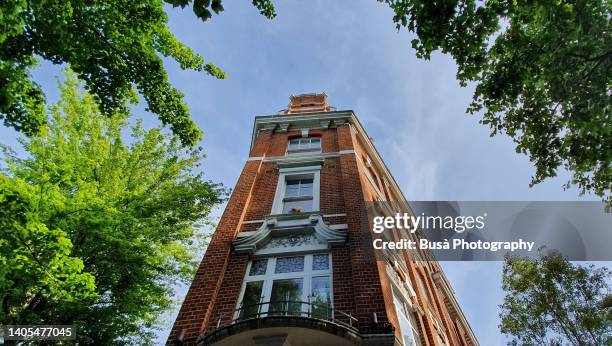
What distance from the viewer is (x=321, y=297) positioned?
9.14 m

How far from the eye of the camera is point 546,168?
10492 millimetres

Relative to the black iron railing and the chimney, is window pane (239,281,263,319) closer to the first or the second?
the black iron railing

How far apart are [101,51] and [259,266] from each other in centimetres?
625

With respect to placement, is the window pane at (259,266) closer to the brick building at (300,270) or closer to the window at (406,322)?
the brick building at (300,270)

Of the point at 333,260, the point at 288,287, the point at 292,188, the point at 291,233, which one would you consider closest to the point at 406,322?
the point at 333,260

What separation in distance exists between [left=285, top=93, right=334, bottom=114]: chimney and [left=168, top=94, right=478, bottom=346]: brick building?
211 inches

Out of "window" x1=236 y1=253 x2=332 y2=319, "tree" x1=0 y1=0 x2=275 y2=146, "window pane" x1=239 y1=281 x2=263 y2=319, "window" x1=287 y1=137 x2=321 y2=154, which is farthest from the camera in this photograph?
"window" x1=287 y1=137 x2=321 y2=154

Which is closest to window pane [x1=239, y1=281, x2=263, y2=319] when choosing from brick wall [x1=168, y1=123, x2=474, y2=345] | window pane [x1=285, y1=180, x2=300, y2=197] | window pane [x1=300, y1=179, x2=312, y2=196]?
brick wall [x1=168, y1=123, x2=474, y2=345]

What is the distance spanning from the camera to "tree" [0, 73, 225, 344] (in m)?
8.17

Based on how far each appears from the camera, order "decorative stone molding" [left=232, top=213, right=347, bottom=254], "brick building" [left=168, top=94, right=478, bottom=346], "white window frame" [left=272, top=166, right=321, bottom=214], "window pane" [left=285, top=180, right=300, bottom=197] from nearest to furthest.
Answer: "brick building" [left=168, top=94, right=478, bottom=346] → "decorative stone molding" [left=232, top=213, right=347, bottom=254] → "white window frame" [left=272, top=166, right=321, bottom=214] → "window pane" [left=285, top=180, right=300, bottom=197]

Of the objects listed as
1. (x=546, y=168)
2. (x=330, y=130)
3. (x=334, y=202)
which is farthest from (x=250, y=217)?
(x=546, y=168)

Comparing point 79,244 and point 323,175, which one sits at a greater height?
point 323,175

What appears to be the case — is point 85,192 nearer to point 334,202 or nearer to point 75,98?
point 75,98

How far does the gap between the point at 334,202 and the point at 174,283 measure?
5.86 m
